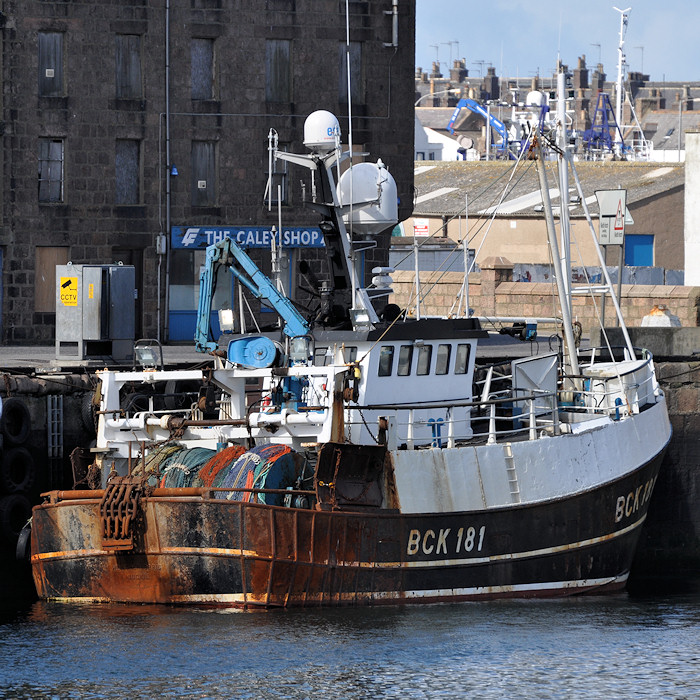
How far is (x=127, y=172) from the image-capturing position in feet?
118

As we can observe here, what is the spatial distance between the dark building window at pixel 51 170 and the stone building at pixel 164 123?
0.11 feet

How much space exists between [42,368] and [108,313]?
1.74 meters

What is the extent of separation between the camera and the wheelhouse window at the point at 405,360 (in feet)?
66.4

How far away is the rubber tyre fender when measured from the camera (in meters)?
22.6

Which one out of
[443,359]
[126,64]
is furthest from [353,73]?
[443,359]

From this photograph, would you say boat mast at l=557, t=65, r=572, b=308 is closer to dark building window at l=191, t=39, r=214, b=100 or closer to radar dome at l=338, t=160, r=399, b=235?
radar dome at l=338, t=160, r=399, b=235

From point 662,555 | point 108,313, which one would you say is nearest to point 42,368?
point 108,313

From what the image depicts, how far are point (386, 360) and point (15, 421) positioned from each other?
633cm

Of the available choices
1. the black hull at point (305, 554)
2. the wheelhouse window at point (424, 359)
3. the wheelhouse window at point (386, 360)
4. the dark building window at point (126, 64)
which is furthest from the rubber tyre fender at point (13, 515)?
the dark building window at point (126, 64)

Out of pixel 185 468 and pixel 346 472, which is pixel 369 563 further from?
pixel 185 468

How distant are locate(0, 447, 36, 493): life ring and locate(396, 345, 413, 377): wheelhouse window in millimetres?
6193

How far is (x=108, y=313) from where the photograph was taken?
1046 inches

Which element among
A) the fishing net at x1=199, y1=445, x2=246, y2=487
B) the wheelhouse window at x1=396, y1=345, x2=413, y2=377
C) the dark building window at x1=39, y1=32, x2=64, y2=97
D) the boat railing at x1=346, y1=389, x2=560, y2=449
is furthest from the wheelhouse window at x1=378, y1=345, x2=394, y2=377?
the dark building window at x1=39, y1=32, x2=64, y2=97

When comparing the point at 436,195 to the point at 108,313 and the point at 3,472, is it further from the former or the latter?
the point at 3,472
